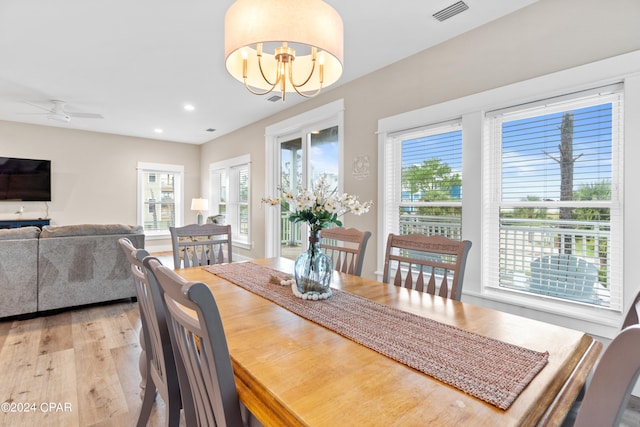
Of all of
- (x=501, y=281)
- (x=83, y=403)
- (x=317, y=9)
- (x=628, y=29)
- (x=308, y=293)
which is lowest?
(x=83, y=403)

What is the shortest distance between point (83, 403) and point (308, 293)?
5.32 ft

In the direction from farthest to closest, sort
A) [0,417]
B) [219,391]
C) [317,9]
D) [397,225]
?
[397,225] → [0,417] → [317,9] → [219,391]

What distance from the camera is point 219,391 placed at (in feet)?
2.45

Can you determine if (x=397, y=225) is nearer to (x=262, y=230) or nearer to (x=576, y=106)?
(x=576, y=106)

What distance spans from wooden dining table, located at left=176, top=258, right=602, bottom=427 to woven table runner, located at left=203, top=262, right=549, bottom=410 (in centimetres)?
3

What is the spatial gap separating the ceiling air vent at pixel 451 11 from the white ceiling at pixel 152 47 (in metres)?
0.05

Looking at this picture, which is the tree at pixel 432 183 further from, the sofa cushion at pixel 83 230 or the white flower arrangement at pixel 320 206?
the sofa cushion at pixel 83 230

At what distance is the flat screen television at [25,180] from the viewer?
217 inches

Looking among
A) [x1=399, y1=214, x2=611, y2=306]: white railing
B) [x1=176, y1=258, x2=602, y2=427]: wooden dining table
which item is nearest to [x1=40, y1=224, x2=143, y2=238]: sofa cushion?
[x1=176, y1=258, x2=602, y2=427]: wooden dining table

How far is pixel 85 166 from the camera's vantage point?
632 cm

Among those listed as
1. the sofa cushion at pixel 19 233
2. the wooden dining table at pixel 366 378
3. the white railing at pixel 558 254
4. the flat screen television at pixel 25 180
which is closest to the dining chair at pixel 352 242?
the wooden dining table at pixel 366 378

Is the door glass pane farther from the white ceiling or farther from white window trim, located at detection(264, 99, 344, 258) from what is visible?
the white ceiling

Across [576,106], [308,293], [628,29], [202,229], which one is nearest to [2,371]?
[202,229]

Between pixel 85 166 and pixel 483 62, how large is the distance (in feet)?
23.4
